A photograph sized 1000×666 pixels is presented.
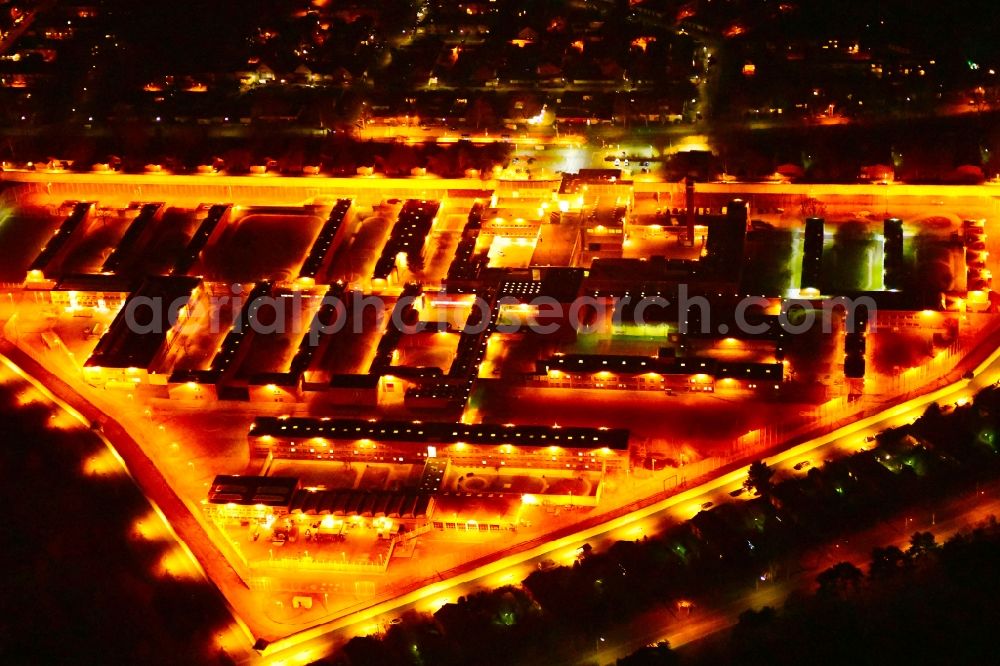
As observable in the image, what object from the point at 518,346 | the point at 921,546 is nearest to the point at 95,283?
the point at 518,346

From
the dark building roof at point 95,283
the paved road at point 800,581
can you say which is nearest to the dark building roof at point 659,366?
the paved road at point 800,581

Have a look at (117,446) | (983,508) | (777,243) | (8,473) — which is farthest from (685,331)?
(8,473)

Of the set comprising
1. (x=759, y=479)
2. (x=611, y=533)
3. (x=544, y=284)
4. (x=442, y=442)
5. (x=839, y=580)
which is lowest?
(x=611, y=533)

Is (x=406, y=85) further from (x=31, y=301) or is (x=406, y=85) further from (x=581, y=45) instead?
(x=31, y=301)

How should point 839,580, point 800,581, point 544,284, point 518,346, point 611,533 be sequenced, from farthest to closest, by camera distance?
point 544,284
point 518,346
point 611,533
point 800,581
point 839,580

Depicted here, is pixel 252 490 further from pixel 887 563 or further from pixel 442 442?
pixel 887 563

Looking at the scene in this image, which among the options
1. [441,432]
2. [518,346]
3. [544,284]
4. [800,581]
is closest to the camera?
[800,581]

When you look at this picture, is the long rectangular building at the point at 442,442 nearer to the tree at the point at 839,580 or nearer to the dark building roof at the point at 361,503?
the dark building roof at the point at 361,503
